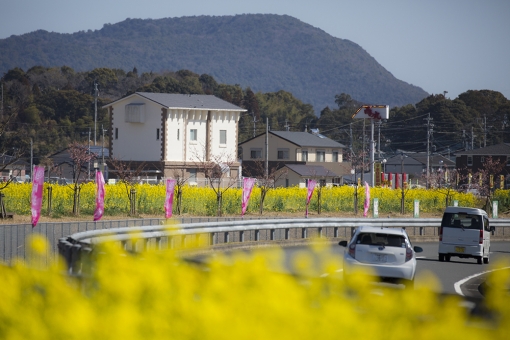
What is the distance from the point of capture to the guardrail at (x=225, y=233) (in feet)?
48.9

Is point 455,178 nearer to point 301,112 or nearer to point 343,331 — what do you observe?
point 343,331

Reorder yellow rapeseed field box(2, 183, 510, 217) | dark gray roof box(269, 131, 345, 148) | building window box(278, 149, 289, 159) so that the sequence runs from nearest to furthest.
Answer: yellow rapeseed field box(2, 183, 510, 217) < building window box(278, 149, 289, 159) < dark gray roof box(269, 131, 345, 148)

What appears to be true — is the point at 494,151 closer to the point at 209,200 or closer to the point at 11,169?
the point at 11,169

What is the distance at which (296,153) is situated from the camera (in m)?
82.6

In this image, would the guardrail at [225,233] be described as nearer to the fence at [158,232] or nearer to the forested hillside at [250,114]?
the fence at [158,232]

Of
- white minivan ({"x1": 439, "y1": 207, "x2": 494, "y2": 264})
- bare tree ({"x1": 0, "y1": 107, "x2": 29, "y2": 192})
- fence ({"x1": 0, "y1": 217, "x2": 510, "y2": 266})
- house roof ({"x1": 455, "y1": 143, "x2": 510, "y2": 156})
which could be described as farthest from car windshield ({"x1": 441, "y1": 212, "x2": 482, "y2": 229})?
house roof ({"x1": 455, "y1": 143, "x2": 510, "y2": 156})

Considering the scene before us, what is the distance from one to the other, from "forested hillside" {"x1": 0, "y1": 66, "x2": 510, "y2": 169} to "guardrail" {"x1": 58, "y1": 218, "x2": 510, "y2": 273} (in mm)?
55929

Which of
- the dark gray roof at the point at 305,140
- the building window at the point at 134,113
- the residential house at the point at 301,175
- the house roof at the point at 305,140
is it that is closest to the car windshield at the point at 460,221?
the building window at the point at 134,113

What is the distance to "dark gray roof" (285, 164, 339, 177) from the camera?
75188mm

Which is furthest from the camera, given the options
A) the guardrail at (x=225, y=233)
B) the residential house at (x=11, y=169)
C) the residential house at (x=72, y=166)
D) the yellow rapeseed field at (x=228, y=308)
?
the residential house at (x=72, y=166)

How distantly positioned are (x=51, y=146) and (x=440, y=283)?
8076 centimetres

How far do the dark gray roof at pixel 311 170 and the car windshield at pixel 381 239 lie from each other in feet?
186

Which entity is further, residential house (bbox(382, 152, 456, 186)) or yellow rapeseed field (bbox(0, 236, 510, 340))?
residential house (bbox(382, 152, 456, 186))

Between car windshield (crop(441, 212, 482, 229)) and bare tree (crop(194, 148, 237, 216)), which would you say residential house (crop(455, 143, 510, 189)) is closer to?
bare tree (crop(194, 148, 237, 216))
